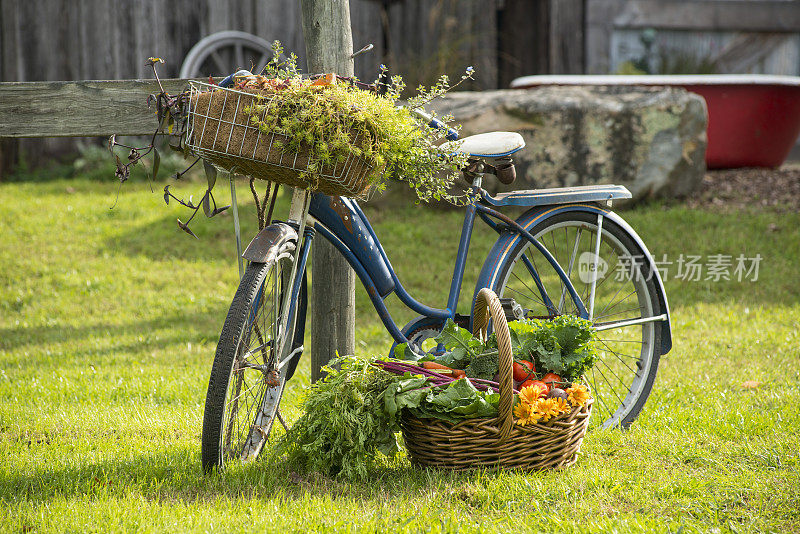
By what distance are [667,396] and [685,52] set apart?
7.17m

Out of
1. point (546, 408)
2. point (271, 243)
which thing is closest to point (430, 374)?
point (546, 408)

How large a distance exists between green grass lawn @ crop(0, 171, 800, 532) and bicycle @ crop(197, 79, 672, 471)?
0.20 meters

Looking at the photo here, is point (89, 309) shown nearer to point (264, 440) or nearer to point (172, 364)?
point (172, 364)

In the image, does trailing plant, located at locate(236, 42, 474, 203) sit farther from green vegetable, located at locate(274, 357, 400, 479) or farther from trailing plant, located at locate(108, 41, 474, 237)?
green vegetable, located at locate(274, 357, 400, 479)

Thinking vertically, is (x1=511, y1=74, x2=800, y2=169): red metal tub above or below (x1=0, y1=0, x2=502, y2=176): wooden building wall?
below

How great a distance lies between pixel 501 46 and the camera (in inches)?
375

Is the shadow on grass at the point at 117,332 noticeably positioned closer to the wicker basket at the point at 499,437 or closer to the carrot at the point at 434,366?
the carrot at the point at 434,366

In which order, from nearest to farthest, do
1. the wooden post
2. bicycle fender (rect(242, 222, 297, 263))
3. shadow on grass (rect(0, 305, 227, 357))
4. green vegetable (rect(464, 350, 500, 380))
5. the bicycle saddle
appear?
bicycle fender (rect(242, 222, 297, 263)) < green vegetable (rect(464, 350, 500, 380)) < the bicycle saddle < the wooden post < shadow on grass (rect(0, 305, 227, 357))

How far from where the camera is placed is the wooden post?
2.90 meters

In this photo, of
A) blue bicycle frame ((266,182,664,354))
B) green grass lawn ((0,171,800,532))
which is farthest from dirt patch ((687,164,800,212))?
blue bicycle frame ((266,182,664,354))

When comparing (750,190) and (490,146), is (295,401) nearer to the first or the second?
(490,146)

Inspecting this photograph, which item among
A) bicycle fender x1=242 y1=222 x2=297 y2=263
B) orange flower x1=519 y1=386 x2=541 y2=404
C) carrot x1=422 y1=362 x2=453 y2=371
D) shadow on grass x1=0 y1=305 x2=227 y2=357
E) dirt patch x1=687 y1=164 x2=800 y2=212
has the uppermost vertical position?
bicycle fender x1=242 y1=222 x2=297 y2=263

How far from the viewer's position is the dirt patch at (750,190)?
253 inches

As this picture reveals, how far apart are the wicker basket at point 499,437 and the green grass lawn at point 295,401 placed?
6cm
